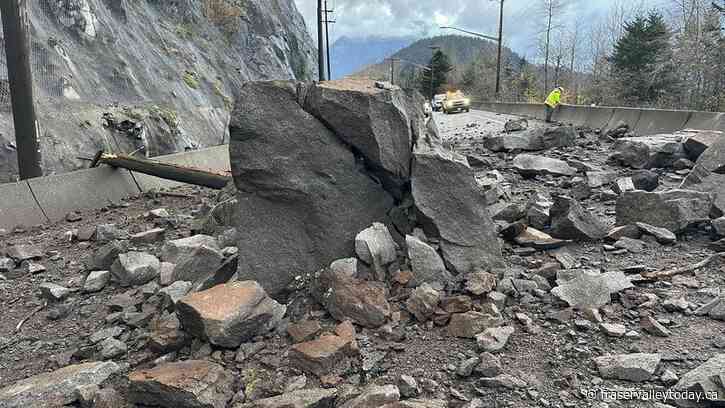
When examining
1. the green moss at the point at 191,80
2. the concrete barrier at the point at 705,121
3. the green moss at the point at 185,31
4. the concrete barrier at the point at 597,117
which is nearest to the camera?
the concrete barrier at the point at 705,121

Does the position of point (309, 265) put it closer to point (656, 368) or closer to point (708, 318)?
point (656, 368)

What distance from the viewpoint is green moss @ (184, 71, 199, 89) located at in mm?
17938

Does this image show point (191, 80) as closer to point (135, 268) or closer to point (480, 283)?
point (135, 268)

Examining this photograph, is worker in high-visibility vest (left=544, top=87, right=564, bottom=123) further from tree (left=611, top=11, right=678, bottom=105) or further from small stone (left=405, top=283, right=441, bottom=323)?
small stone (left=405, top=283, right=441, bottom=323)

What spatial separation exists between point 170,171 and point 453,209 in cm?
562

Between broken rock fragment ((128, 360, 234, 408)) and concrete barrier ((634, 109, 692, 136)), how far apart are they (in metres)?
10.5

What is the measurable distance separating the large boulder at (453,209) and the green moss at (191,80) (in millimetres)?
16031

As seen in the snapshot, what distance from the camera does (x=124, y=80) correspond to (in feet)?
44.2

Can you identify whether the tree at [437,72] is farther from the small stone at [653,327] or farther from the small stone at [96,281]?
the small stone at [653,327]

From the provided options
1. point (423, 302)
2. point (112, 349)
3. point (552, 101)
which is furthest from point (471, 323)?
point (552, 101)

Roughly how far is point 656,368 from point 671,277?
1454 mm

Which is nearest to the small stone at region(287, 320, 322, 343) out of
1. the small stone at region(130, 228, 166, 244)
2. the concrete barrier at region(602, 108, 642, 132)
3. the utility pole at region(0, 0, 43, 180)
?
the small stone at region(130, 228, 166, 244)

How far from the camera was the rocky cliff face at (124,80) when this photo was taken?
10055 mm

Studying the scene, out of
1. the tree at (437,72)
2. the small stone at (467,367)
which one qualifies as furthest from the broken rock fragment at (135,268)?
the tree at (437,72)
